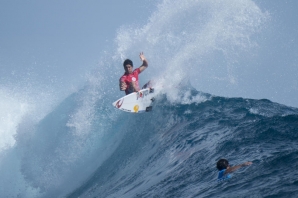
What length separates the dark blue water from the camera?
477 cm

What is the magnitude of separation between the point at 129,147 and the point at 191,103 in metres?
2.91

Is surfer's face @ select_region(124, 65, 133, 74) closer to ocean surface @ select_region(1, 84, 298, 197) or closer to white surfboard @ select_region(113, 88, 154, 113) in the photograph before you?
white surfboard @ select_region(113, 88, 154, 113)

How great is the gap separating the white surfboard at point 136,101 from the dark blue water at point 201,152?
1210 mm

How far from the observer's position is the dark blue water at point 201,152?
477 centimetres

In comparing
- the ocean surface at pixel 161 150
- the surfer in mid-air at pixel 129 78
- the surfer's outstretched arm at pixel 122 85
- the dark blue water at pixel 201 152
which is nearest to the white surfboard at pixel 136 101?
the surfer in mid-air at pixel 129 78

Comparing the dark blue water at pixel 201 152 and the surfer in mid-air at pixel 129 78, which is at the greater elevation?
the surfer in mid-air at pixel 129 78

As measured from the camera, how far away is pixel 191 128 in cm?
981

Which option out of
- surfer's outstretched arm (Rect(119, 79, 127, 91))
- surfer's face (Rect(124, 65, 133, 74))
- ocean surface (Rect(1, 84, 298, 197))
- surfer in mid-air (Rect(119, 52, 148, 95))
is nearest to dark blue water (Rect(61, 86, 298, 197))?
ocean surface (Rect(1, 84, 298, 197))

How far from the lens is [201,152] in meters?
7.38

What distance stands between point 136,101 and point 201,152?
342 cm

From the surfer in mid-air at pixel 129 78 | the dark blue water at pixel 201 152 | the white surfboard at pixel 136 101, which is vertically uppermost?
the surfer in mid-air at pixel 129 78

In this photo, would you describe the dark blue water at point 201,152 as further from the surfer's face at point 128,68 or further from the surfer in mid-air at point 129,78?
the surfer's face at point 128,68

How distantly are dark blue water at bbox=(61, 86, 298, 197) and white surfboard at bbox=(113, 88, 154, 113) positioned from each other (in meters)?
1.21

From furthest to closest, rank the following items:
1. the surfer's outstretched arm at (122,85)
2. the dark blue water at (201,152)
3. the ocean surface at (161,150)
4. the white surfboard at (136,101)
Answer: the white surfboard at (136,101), the surfer's outstretched arm at (122,85), the ocean surface at (161,150), the dark blue water at (201,152)
